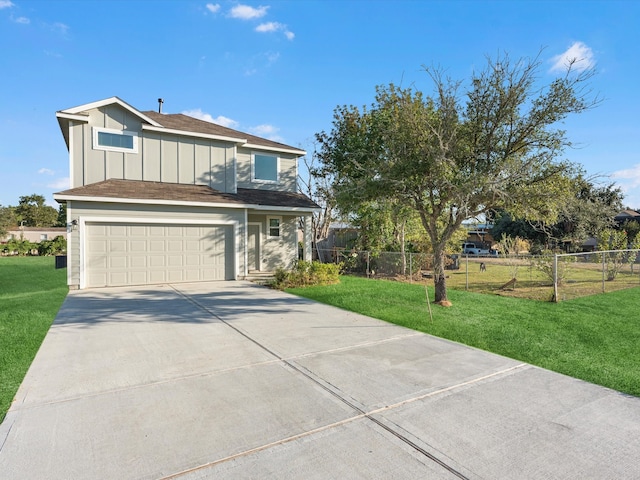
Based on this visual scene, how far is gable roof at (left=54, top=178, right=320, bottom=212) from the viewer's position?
11906mm

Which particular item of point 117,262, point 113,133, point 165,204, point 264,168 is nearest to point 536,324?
point 165,204

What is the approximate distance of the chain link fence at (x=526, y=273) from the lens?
12.5 metres

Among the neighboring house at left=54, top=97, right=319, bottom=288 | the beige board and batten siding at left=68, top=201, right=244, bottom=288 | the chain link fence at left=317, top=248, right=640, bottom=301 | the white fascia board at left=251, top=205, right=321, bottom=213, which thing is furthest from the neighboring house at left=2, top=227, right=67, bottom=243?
the white fascia board at left=251, top=205, right=321, bottom=213

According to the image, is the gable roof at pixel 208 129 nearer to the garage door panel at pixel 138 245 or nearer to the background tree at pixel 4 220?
the garage door panel at pixel 138 245

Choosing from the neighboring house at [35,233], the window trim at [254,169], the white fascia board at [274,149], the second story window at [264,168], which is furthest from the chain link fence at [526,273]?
the neighboring house at [35,233]

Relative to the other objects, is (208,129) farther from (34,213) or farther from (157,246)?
(34,213)

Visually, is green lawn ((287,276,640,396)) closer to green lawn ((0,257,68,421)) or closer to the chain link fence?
the chain link fence

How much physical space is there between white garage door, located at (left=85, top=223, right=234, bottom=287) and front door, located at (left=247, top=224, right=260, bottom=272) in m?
1.76

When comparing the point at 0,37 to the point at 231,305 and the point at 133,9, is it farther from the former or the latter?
the point at 231,305

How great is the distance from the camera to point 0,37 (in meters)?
10.7

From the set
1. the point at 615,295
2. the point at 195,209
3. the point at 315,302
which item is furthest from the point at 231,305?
the point at 615,295

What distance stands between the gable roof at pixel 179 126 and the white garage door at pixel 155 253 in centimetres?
372

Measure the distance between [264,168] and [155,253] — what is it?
6.24 m

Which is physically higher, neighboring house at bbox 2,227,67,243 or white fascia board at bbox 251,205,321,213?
neighboring house at bbox 2,227,67,243
